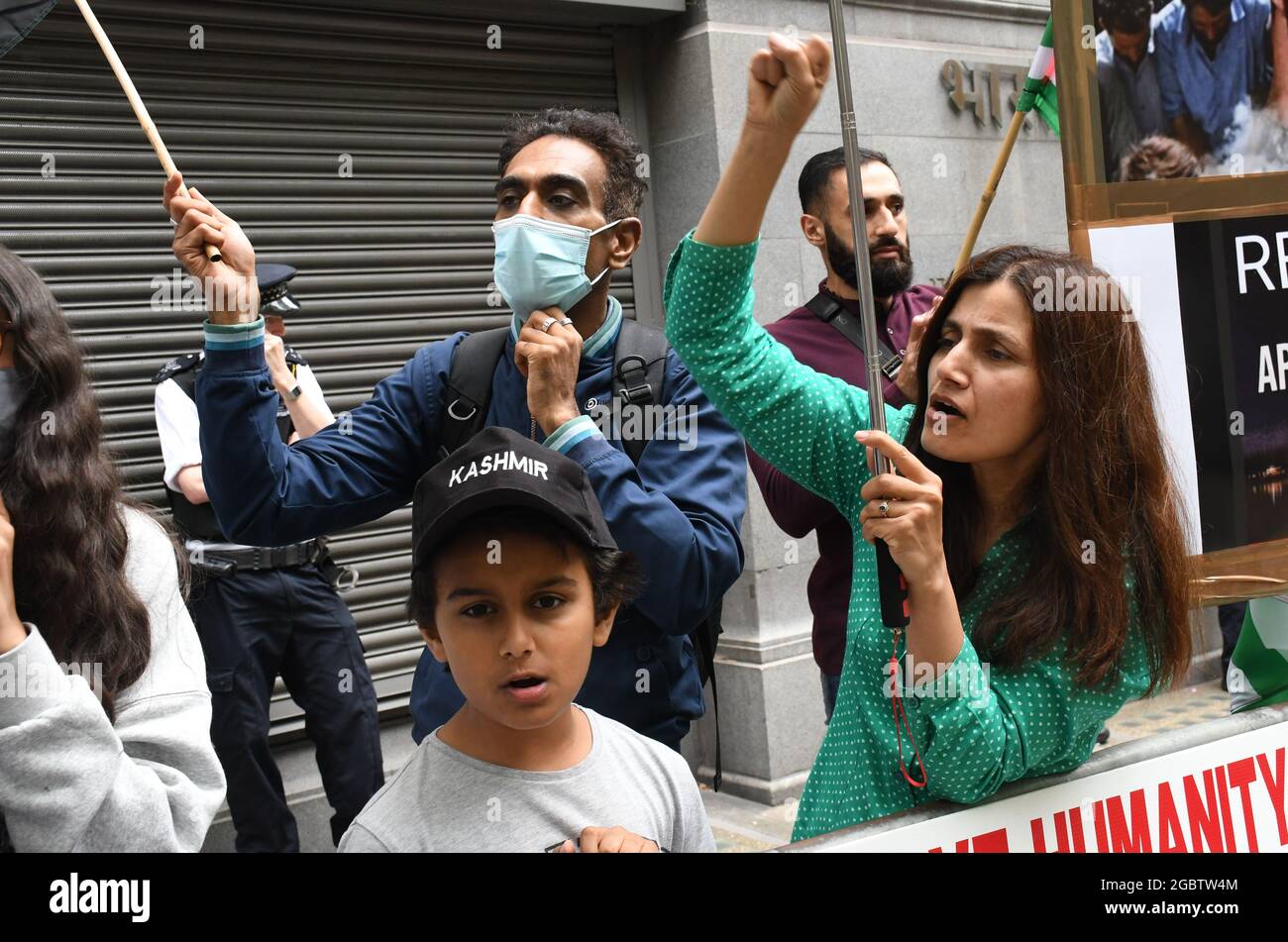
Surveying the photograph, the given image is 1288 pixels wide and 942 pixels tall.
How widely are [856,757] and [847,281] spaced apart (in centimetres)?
221

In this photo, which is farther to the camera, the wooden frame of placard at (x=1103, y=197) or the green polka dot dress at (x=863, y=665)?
the wooden frame of placard at (x=1103, y=197)

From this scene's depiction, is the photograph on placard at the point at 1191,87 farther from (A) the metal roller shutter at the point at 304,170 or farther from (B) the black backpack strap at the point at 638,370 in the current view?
(A) the metal roller shutter at the point at 304,170

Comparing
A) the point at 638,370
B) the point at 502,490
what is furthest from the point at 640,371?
the point at 502,490

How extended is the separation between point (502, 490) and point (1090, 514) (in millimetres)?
991

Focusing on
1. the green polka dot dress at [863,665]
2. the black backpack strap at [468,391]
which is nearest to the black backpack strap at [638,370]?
the black backpack strap at [468,391]

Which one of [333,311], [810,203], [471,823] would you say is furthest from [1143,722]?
[471,823]

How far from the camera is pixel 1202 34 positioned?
288cm

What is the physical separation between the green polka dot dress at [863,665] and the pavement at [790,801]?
2.45 m

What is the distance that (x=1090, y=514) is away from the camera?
2.19m

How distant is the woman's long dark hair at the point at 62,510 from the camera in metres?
2.01

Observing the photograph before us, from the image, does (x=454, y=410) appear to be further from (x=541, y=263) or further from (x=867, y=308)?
(x=867, y=308)

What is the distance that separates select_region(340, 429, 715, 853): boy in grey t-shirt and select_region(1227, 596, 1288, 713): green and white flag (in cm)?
158
